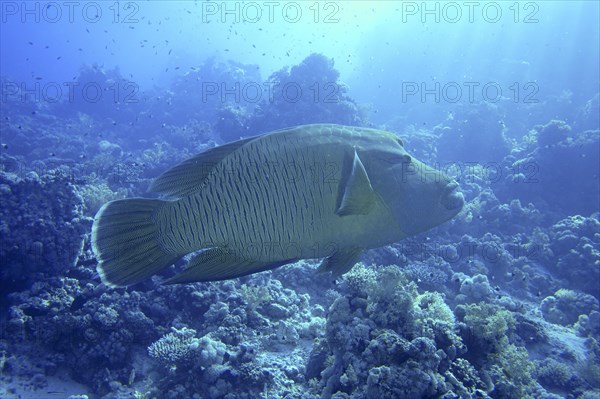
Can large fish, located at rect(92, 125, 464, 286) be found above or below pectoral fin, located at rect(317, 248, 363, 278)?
above

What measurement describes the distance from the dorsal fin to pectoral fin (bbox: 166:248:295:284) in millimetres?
523

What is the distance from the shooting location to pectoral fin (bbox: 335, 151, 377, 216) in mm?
2178

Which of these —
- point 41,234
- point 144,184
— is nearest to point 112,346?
point 41,234

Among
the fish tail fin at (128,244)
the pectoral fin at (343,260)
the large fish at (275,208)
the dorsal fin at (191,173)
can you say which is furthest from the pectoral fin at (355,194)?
the fish tail fin at (128,244)

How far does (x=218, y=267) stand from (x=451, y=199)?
1.71 meters

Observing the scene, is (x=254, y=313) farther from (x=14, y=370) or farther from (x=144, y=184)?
(x=144, y=184)

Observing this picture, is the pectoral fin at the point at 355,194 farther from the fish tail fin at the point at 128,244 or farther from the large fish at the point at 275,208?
the fish tail fin at the point at 128,244

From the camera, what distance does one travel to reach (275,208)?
2.24 m

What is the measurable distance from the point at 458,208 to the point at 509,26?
206 feet

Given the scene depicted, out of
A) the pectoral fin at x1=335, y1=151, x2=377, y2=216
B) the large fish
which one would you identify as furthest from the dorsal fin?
the pectoral fin at x1=335, y1=151, x2=377, y2=216

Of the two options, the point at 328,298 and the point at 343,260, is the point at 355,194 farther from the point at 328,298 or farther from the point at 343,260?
the point at 328,298

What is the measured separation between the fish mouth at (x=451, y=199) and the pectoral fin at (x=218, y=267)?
3.95 ft

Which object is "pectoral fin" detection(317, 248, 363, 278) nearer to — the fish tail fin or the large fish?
the large fish

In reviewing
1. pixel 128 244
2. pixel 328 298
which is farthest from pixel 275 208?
pixel 328 298
